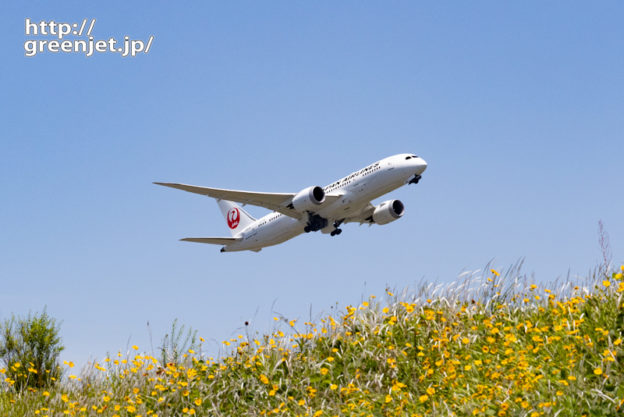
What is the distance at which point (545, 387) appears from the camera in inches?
274

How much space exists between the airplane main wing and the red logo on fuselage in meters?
12.5

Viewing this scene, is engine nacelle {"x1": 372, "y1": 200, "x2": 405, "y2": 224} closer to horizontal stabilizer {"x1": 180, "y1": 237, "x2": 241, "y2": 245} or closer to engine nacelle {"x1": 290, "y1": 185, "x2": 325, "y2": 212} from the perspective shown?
engine nacelle {"x1": 290, "y1": 185, "x2": 325, "y2": 212}

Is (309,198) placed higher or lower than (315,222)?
higher

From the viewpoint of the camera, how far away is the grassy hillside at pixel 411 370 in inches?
280

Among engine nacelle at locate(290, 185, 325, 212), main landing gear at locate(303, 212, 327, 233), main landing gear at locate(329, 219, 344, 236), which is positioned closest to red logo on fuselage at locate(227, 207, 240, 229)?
main landing gear at locate(329, 219, 344, 236)

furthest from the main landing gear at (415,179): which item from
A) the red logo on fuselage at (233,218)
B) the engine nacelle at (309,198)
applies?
the red logo on fuselage at (233,218)

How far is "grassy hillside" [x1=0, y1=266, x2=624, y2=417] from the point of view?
7102 mm

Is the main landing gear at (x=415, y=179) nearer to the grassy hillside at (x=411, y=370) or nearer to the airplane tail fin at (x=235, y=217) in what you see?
the airplane tail fin at (x=235, y=217)

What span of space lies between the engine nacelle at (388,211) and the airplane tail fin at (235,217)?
12.1 m

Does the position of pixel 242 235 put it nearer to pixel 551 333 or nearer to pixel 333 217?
pixel 333 217

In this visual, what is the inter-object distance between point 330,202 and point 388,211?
14.7ft

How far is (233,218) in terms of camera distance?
49.3 metres

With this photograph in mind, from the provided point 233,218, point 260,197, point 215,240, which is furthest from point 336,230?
point 233,218

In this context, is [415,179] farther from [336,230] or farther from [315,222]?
[336,230]
